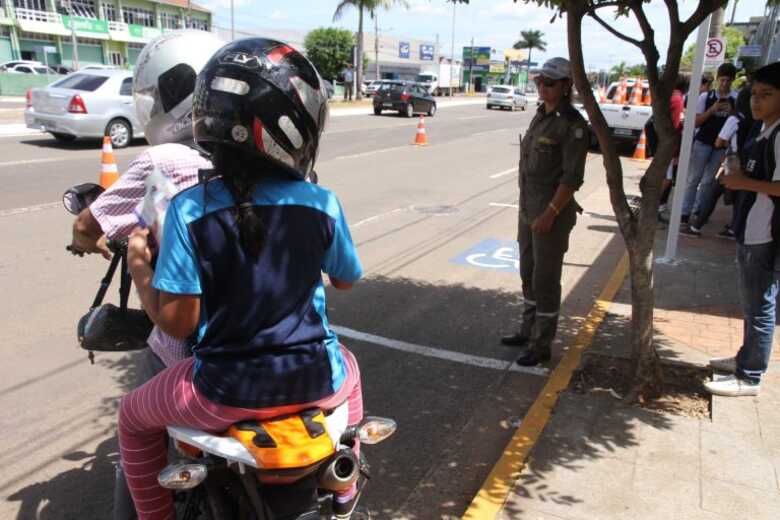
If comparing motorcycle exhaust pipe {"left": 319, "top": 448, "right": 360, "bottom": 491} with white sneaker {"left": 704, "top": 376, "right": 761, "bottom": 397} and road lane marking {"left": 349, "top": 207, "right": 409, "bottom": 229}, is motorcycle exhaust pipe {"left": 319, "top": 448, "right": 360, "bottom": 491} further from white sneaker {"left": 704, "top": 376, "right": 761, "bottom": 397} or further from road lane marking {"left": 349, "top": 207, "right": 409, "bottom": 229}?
road lane marking {"left": 349, "top": 207, "right": 409, "bottom": 229}

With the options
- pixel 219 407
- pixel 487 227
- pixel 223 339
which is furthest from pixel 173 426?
pixel 487 227

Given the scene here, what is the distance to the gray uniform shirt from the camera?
4.05 metres

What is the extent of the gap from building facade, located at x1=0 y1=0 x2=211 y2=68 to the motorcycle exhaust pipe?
5124 centimetres

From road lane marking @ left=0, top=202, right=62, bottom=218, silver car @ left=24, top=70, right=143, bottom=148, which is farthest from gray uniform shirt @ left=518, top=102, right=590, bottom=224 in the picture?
silver car @ left=24, top=70, right=143, bottom=148

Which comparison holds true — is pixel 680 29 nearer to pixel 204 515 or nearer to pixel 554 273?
pixel 554 273

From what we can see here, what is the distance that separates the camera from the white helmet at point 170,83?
7.49 ft

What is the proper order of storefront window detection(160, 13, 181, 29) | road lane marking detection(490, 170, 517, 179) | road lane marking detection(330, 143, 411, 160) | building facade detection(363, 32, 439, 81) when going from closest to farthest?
road lane marking detection(490, 170, 517, 179) < road lane marking detection(330, 143, 411, 160) < storefront window detection(160, 13, 181, 29) < building facade detection(363, 32, 439, 81)

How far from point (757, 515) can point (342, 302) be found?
11.9 feet

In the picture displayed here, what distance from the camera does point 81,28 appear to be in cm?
5344

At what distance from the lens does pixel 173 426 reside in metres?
1.85

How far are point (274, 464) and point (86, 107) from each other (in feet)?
45.5

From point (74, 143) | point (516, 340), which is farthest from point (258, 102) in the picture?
point (74, 143)

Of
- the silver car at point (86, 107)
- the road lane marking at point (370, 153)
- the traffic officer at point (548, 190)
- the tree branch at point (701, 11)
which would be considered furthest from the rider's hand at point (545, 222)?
the silver car at point (86, 107)

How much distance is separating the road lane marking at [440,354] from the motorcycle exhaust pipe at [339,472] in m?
2.80
